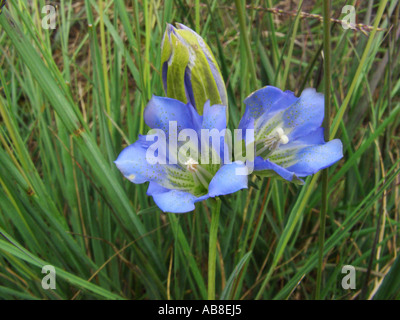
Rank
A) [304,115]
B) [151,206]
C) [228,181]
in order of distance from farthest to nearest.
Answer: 1. [151,206]
2. [304,115]
3. [228,181]

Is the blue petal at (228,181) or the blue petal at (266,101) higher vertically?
the blue petal at (266,101)

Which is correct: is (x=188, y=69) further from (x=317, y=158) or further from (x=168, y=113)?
(x=317, y=158)

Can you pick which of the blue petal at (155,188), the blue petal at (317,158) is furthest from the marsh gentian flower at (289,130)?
the blue petal at (155,188)

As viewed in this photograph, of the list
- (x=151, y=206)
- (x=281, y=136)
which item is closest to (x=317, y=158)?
(x=281, y=136)

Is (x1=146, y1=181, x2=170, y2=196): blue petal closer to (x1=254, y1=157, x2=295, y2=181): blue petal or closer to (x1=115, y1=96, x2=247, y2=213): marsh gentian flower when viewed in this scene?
(x1=115, y1=96, x2=247, y2=213): marsh gentian flower

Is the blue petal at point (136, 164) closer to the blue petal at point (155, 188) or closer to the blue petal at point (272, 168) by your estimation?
the blue petal at point (155, 188)
